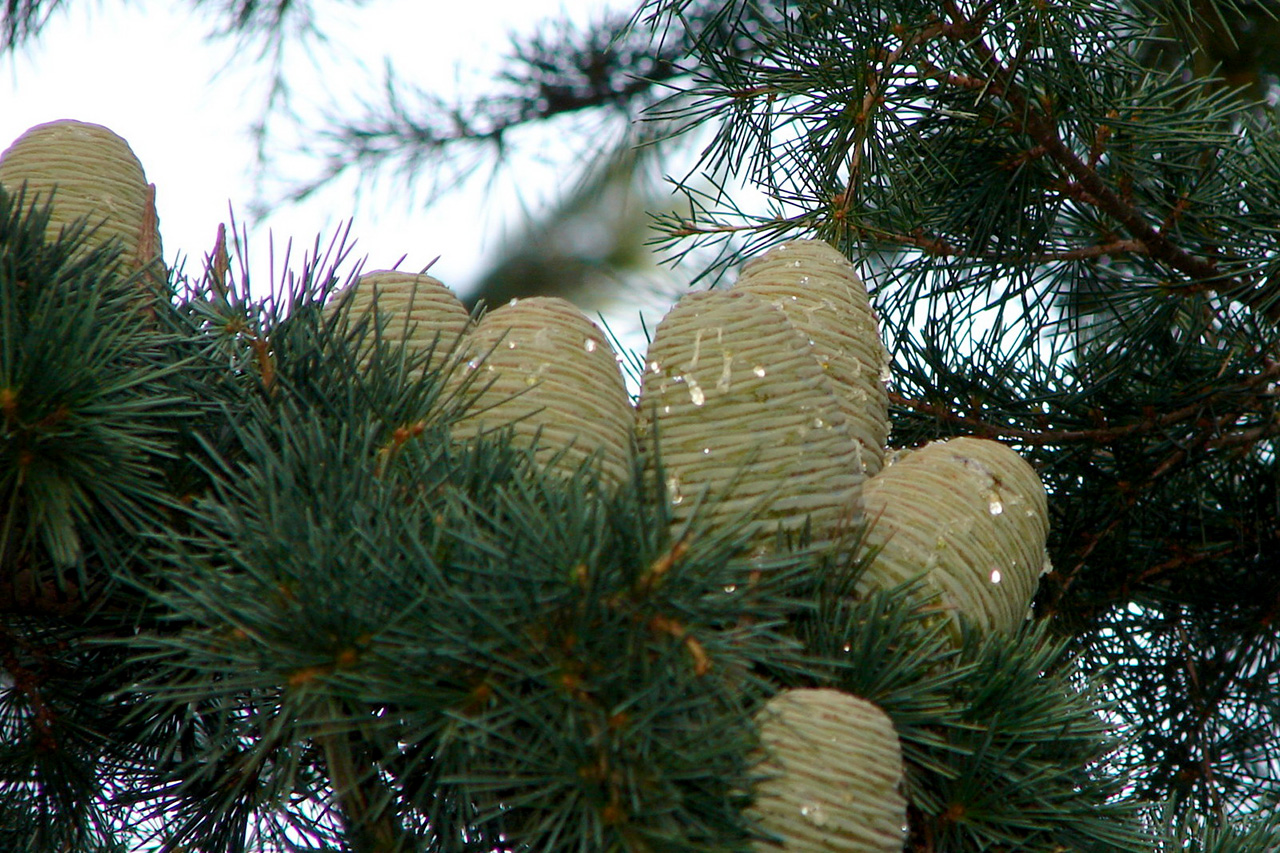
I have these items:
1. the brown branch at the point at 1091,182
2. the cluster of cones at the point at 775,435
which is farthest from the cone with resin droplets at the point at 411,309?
the brown branch at the point at 1091,182

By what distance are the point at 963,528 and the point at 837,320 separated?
3.9 inches

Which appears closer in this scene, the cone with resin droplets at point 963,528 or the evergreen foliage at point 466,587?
the evergreen foliage at point 466,587

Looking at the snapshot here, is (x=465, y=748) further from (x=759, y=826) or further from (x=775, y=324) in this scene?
(x=775, y=324)

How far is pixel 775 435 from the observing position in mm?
408

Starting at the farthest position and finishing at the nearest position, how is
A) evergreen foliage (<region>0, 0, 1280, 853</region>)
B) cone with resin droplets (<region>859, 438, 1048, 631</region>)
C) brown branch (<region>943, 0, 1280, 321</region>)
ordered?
1. brown branch (<region>943, 0, 1280, 321</region>)
2. cone with resin droplets (<region>859, 438, 1048, 631</region>)
3. evergreen foliage (<region>0, 0, 1280, 853</region>)

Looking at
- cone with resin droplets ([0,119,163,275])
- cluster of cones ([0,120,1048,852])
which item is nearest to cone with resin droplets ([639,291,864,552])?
cluster of cones ([0,120,1048,852])

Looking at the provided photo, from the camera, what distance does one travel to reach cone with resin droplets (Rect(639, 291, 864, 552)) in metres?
0.40

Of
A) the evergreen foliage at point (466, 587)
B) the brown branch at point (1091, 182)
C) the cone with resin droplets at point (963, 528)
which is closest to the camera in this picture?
the evergreen foliage at point (466, 587)

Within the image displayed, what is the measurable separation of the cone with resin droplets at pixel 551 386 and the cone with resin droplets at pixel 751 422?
14 mm

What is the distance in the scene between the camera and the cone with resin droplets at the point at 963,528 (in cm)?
43

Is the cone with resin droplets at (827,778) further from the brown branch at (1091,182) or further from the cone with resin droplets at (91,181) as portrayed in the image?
the brown branch at (1091,182)

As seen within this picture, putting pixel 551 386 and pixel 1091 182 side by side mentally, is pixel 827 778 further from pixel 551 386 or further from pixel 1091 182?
pixel 1091 182

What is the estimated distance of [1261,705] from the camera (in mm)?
864

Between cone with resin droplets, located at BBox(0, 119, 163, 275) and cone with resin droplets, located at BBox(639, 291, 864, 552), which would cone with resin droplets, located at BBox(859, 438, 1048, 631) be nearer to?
cone with resin droplets, located at BBox(639, 291, 864, 552)
